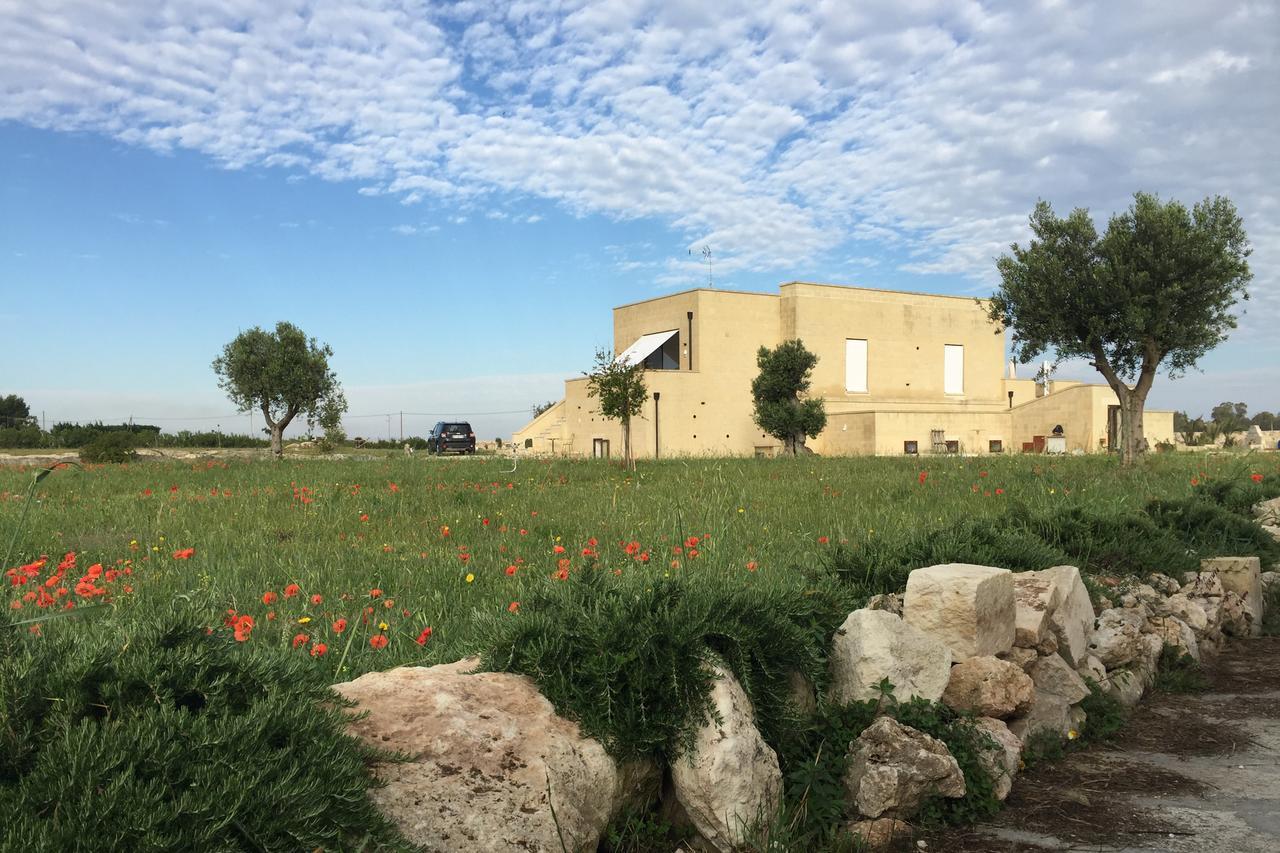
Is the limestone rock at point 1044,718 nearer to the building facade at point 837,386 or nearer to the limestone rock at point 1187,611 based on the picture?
the limestone rock at point 1187,611

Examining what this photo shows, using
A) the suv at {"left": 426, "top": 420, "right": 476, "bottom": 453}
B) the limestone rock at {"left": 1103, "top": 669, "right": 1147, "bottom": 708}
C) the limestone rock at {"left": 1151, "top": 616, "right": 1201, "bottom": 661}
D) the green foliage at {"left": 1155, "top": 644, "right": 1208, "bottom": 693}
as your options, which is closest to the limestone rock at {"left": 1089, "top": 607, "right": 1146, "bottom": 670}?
the limestone rock at {"left": 1103, "top": 669, "right": 1147, "bottom": 708}

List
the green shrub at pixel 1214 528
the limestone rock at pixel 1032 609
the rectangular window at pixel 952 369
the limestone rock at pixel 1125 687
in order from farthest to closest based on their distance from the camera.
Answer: the rectangular window at pixel 952 369, the green shrub at pixel 1214 528, the limestone rock at pixel 1125 687, the limestone rock at pixel 1032 609

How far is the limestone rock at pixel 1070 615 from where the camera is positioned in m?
5.64

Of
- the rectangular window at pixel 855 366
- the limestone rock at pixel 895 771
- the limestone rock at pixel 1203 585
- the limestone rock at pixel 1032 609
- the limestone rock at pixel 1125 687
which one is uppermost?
the rectangular window at pixel 855 366

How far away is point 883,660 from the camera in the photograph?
4445mm

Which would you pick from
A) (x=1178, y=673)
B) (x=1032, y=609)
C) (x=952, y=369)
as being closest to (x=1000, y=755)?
(x=1032, y=609)

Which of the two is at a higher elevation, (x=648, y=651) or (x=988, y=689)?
(x=648, y=651)

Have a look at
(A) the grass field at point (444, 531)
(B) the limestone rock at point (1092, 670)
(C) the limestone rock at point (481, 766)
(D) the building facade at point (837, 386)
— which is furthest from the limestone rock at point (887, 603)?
(D) the building facade at point (837, 386)

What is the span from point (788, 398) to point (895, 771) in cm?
3323

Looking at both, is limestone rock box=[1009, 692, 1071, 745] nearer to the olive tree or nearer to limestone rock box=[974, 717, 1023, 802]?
limestone rock box=[974, 717, 1023, 802]

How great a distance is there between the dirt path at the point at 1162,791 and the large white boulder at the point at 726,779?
0.91 metres

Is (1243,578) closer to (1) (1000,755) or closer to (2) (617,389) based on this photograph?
(1) (1000,755)

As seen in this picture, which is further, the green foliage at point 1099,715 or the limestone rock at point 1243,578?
the limestone rock at point 1243,578

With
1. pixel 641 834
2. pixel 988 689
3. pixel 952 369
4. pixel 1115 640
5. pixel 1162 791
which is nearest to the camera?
pixel 641 834
